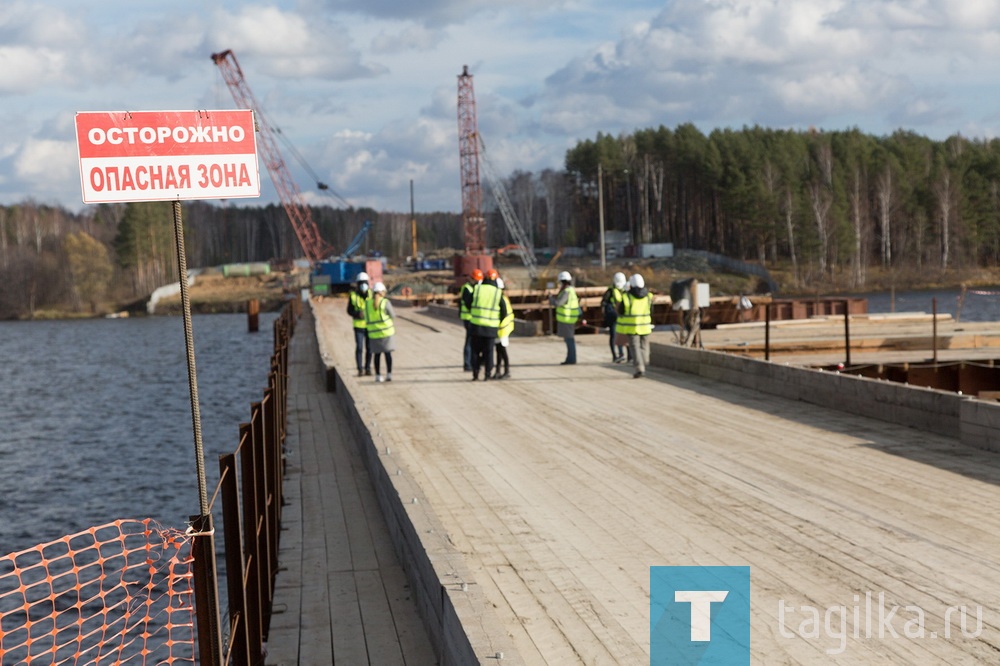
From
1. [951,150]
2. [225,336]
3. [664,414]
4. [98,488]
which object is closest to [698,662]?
[664,414]

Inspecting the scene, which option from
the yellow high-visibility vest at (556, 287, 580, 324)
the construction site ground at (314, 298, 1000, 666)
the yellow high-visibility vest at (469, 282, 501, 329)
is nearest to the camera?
the construction site ground at (314, 298, 1000, 666)

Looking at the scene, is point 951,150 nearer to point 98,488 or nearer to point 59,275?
point 59,275

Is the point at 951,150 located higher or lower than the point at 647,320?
higher

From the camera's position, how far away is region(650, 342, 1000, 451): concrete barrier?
11.8 metres

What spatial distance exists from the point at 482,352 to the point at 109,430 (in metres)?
15.6

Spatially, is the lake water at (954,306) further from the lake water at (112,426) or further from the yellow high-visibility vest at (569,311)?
the yellow high-visibility vest at (569,311)

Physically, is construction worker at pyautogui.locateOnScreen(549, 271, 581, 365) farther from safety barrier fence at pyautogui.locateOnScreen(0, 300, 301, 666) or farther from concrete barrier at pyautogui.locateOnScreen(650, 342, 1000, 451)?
safety barrier fence at pyautogui.locateOnScreen(0, 300, 301, 666)

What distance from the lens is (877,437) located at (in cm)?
1271

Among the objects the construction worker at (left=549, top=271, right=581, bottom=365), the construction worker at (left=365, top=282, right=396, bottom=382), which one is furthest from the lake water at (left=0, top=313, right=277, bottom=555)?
the construction worker at (left=549, top=271, right=581, bottom=365)

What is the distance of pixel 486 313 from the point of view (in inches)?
765

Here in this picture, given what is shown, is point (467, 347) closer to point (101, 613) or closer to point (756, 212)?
point (101, 613)

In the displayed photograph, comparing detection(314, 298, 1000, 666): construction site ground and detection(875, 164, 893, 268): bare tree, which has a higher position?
detection(875, 164, 893, 268): bare tree

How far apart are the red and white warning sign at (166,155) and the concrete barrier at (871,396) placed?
856 centimetres

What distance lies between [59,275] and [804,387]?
122m
